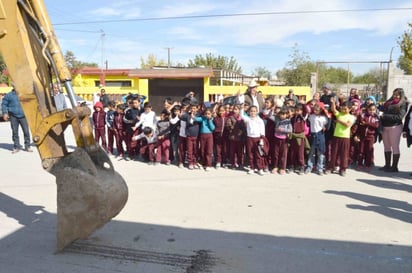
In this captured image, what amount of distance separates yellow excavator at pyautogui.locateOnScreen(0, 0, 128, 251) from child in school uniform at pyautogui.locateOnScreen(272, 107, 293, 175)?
470 cm

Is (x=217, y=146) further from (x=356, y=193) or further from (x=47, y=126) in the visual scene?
(x=47, y=126)

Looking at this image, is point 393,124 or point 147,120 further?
point 147,120

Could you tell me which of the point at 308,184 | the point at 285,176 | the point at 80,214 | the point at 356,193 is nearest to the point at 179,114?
the point at 285,176

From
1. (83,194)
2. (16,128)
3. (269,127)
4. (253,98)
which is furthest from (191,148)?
(16,128)

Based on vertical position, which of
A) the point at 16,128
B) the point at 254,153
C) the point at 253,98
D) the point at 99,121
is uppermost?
the point at 253,98

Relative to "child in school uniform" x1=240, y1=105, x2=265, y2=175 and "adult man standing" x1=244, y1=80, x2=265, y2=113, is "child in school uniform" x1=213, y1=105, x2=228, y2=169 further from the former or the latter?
"adult man standing" x1=244, y1=80, x2=265, y2=113

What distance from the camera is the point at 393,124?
8.22 meters

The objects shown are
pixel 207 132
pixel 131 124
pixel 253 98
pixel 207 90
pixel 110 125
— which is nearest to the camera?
pixel 207 132

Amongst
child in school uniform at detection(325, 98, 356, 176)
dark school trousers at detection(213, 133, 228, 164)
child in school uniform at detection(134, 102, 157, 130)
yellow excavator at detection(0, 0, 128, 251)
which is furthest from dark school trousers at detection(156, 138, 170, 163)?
yellow excavator at detection(0, 0, 128, 251)

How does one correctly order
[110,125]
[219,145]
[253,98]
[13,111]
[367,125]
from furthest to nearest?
[13,111], [110,125], [253,98], [219,145], [367,125]

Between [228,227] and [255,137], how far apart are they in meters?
3.42

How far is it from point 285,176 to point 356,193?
61.1 inches

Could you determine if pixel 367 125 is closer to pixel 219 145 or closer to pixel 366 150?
pixel 366 150

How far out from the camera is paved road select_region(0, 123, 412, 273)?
3.83 metres
